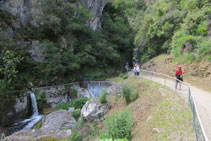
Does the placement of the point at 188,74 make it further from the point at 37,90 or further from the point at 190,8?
the point at 37,90

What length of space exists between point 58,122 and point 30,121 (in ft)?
13.8

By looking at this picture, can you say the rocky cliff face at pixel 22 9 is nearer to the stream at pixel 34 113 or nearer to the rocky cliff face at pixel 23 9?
the rocky cliff face at pixel 23 9

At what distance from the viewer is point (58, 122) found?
409 inches

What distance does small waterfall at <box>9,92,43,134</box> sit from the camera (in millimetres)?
11234

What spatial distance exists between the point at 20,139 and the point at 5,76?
7981mm

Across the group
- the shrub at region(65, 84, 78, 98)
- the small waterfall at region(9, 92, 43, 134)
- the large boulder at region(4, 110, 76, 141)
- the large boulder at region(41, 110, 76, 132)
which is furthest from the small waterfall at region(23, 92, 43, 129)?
the shrub at region(65, 84, 78, 98)

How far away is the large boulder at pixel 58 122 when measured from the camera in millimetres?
10033

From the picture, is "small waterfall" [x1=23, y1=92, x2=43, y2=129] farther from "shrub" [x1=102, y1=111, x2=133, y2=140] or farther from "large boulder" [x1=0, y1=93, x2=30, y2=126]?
"shrub" [x1=102, y1=111, x2=133, y2=140]

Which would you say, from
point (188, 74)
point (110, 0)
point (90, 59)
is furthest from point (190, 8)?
point (110, 0)

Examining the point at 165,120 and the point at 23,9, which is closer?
A: the point at 165,120

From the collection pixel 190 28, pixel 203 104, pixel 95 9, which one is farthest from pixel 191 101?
pixel 95 9

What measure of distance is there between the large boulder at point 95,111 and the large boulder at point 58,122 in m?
1.85

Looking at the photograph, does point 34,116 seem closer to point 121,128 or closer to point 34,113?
point 34,113

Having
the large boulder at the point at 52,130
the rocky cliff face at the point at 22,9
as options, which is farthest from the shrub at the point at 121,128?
the rocky cliff face at the point at 22,9
